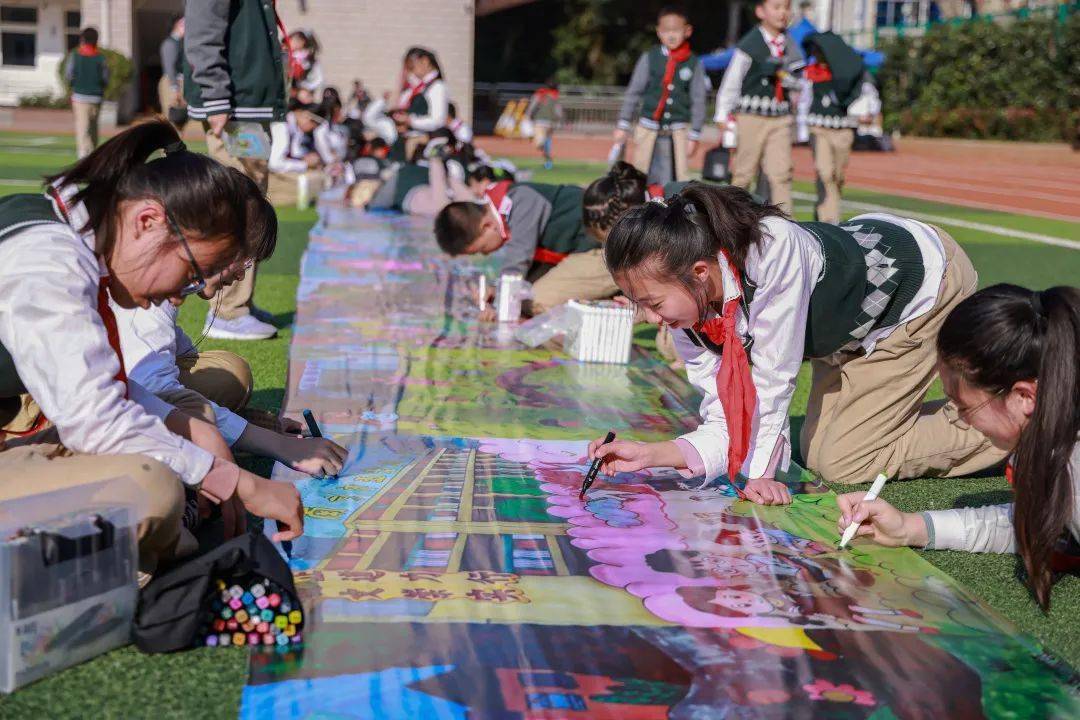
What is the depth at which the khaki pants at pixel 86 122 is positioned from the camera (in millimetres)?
13562

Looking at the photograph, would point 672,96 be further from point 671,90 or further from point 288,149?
point 288,149

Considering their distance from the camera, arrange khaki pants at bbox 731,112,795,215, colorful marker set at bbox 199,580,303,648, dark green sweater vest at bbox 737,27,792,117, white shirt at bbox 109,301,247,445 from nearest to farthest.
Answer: colorful marker set at bbox 199,580,303,648
white shirt at bbox 109,301,247,445
dark green sweater vest at bbox 737,27,792,117
khaki pants at bbox 731,112,795,215

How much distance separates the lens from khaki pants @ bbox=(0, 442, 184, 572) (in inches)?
90.0

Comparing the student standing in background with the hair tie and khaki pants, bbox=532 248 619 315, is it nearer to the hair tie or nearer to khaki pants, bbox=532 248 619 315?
khaki pants, bbox=532 248 619 315

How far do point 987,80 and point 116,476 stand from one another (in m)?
22.4

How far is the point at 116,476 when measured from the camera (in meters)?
2.28

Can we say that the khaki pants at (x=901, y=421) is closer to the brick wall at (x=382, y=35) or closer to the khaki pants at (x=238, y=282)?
the khaki pants at (x=238, y=282)

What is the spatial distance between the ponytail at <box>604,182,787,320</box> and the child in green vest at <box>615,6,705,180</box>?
7057 millimetres

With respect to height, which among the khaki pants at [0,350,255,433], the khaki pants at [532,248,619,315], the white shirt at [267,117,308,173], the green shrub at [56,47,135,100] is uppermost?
the green shrub at [56,47,135,100]

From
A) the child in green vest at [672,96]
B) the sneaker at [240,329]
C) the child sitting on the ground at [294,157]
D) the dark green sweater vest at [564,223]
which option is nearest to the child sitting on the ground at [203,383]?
the sneaker at [240,329]

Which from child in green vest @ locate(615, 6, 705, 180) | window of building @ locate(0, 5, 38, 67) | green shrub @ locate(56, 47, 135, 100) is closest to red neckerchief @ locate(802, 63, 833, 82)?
child in green vest @ locate(615, 6, 705, 180)

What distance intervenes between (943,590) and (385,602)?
1312 mm

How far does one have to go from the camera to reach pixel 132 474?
7.52ft

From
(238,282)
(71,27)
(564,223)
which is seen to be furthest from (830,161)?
(71,27)
